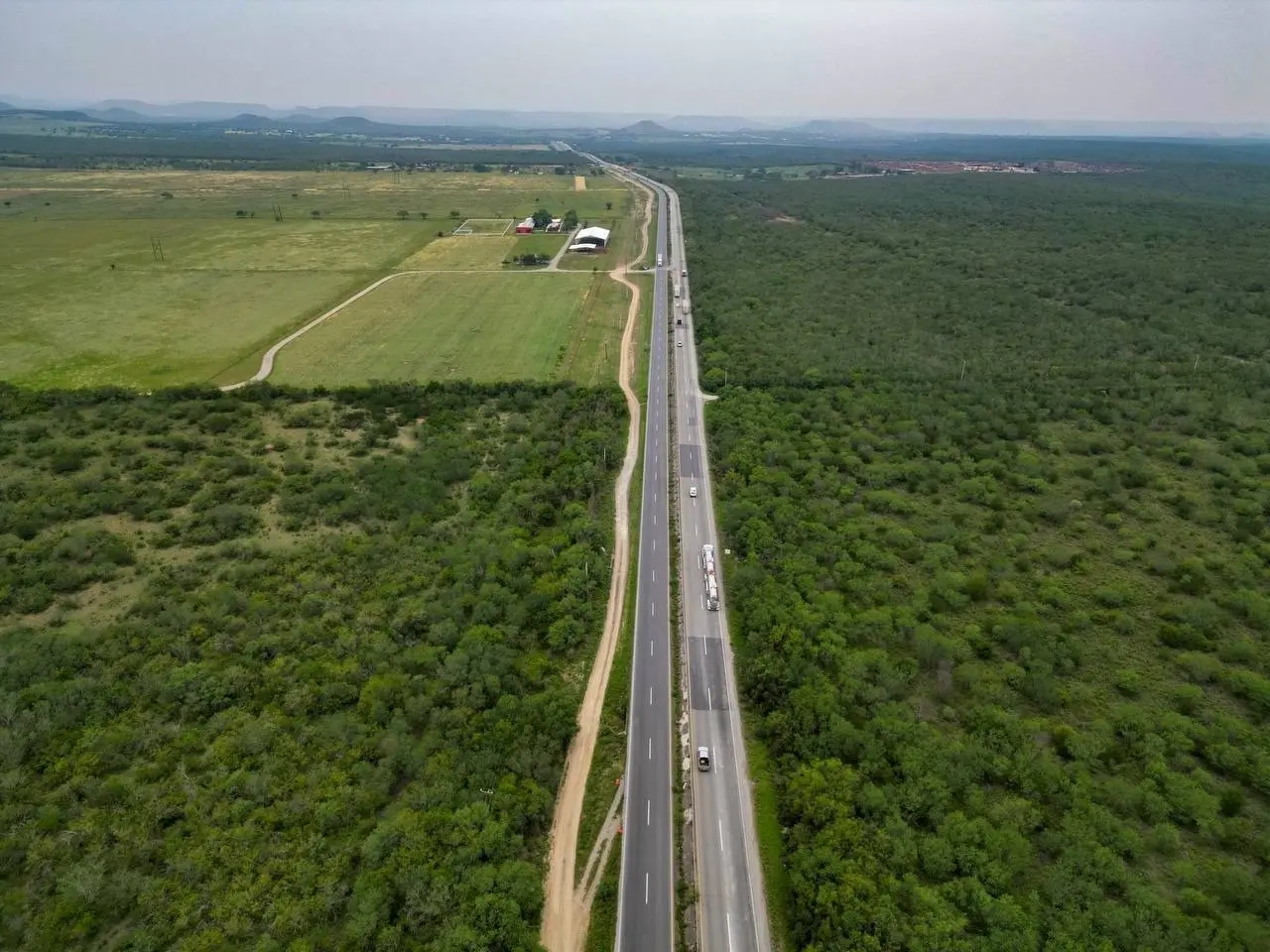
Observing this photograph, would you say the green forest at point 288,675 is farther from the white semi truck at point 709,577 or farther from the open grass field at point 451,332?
the open grass field at point 451,332

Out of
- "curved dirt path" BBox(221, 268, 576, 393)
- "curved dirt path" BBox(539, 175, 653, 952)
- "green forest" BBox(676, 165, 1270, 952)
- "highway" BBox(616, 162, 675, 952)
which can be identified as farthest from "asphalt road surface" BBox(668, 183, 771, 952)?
"curved dirt path" BBox(221, 268, 576, 393)

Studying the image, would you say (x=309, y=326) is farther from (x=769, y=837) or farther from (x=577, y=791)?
(x=769, y=837)

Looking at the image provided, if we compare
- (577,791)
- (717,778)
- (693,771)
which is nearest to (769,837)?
(717,778)

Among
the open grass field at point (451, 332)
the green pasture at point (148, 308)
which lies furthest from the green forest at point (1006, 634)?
the green pasture at point (148, 308)

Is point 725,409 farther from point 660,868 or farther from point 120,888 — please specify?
point 120,888

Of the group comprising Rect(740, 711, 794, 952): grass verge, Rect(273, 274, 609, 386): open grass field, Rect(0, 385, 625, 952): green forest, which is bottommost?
Rect(740, 711, 794, 952): grass verge

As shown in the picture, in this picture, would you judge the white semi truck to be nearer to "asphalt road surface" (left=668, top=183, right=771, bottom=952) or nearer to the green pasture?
"asphalt road surface" (left=668, top=183, right=771, bottom=952)
